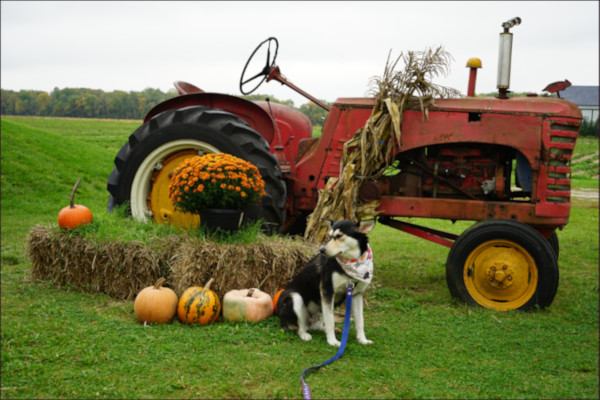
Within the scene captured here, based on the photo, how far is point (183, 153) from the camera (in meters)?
5.61

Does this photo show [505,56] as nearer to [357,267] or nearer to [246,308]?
[357,267]

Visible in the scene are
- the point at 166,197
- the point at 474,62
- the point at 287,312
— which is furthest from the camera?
the point at 166,197

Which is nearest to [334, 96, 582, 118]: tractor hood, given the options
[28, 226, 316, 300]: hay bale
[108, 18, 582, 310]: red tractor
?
[108, 18, 582, 310]: red tractor

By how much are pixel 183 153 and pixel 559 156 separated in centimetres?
370

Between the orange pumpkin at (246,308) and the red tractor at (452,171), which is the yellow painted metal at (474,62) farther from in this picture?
the orange pumpkin at (246,308)

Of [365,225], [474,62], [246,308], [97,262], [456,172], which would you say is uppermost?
[474,62]

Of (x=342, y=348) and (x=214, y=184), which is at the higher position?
(x=214, y=184)

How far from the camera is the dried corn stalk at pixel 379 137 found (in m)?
5.16

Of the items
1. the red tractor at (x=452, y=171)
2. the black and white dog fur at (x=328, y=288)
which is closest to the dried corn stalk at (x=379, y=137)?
the red tractor at (x=452, y=171)

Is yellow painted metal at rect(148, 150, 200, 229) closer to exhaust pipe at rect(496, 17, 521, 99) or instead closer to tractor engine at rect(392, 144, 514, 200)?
tractor engine at rect(392, 144, 514, 200)

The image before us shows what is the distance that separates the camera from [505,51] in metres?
5.23

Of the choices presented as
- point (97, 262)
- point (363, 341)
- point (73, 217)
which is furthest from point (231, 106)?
point (363, 341)

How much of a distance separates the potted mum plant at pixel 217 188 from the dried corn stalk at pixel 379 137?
81 centimetres

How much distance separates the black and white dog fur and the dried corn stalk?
1255 mm
